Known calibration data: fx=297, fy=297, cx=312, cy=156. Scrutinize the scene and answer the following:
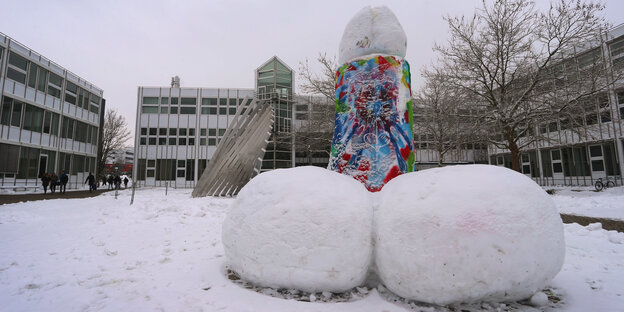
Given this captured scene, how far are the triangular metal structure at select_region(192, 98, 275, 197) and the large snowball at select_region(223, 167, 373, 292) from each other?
10.8 metres

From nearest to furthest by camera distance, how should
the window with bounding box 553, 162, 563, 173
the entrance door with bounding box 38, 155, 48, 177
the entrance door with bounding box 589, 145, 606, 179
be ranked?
the entrance door with bounding box 589, 145, 606, 179
the entrance door with bounding box 38, 155, 48, 177
the window with bounding box 553, 162, 563, 173

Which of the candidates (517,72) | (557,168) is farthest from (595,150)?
(517,72)

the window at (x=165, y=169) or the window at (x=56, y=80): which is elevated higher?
the window at (x=56, y=80)

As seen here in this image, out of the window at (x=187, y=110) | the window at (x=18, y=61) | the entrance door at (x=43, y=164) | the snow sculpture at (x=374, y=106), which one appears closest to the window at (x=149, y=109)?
the window at (x=187, y=110)

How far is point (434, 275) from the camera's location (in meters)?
2.49

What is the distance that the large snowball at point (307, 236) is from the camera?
277 cm

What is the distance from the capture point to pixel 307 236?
9.19ft

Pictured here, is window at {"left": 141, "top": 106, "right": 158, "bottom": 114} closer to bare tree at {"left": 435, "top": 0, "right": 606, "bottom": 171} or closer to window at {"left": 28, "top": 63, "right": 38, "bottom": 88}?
window at {"left": 28, "top": 63, "right": 38, "bottom": 88}

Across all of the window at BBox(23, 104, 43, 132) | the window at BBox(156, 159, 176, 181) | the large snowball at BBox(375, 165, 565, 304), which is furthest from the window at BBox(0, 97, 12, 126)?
the large snowball at BBox(375, 165, 565, 304)

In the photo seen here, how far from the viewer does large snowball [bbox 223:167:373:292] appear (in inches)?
109

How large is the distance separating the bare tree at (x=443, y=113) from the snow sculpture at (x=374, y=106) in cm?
1003

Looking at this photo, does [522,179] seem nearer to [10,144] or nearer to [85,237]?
[85,237]

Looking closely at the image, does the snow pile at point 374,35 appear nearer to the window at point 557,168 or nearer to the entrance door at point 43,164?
the entrance door at point 43,164

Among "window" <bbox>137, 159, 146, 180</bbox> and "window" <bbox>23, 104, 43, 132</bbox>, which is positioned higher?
"window" <bbox>23, 104, 43, 132</bbox>
